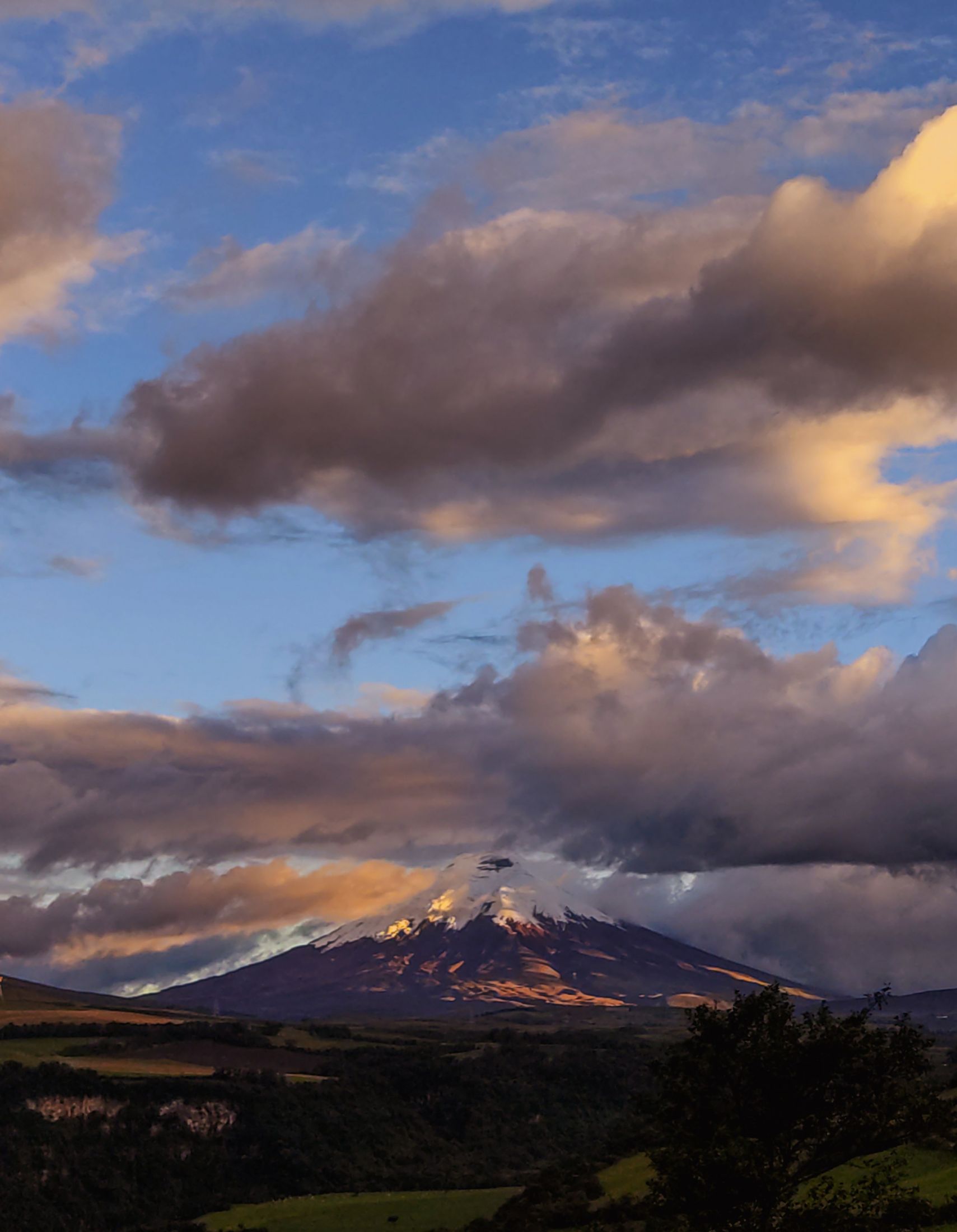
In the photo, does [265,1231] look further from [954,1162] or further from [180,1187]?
[954,1162]

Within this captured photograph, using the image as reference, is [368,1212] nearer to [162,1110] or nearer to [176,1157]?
[176,1157]

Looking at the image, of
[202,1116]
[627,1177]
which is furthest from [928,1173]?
[202,1116]

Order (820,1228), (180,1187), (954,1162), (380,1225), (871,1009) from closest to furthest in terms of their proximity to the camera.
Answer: (820,1228), (871,1009), (954,1162), (380,1225), (180,1187)

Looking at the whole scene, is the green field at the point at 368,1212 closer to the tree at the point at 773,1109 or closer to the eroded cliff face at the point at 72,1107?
the eroded cliff face at the point at 72,1107

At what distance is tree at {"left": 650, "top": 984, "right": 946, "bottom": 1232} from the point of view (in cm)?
5044

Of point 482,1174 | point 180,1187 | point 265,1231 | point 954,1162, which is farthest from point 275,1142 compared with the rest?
point 954,1162

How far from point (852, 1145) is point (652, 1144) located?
9193 mm

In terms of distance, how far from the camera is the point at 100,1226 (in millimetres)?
157875

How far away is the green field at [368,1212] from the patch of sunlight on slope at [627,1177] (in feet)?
39.4

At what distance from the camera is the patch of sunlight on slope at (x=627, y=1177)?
100375mm

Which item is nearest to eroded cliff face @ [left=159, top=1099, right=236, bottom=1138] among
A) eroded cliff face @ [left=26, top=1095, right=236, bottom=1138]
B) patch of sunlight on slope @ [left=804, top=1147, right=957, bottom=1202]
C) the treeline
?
eroded cliff face @ [left=26, top=1095, right=236, bottom=1138]

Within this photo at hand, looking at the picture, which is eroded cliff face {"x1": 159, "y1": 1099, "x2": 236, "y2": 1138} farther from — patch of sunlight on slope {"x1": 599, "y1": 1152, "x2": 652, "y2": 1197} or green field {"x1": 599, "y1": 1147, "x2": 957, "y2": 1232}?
green field {"x1": 599, "y1": 1147, "x2": 957, "y2": 1232}

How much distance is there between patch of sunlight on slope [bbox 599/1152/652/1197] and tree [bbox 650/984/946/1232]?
44236mm

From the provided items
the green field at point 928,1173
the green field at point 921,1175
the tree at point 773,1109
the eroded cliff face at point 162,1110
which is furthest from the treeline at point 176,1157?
the tree at point 773,1109
